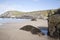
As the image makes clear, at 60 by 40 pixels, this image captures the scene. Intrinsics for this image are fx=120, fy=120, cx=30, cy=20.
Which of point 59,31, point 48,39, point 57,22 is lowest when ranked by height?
point 48,39

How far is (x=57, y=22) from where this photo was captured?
12289 mm

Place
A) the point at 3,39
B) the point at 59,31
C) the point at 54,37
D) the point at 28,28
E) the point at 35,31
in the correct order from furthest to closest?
1. the point at 28,28
2. the point at 35,31
3. the point at 54,37
4. the point at 59,31
5. the point at 3,39

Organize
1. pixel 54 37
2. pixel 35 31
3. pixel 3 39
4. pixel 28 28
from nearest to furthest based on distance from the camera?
pixel 3 39
pixel 54 37
pixel 35 31
pixel 28 28

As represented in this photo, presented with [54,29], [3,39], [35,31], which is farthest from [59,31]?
[3,39]

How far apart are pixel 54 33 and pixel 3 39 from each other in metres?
5.36

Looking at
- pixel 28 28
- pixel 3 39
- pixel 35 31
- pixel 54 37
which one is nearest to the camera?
pixel 3 39

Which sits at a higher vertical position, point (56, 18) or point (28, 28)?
point (56, 18)

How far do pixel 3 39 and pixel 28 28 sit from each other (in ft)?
21.8

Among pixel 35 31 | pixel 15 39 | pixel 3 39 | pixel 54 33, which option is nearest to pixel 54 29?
pixel 54 33

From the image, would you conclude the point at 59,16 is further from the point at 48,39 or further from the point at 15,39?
the point at 15,39

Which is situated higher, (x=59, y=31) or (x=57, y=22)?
(x=57, y=22)

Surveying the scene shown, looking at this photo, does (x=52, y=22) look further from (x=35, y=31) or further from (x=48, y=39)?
(x=35, y=31)

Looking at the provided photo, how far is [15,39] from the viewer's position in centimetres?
1082

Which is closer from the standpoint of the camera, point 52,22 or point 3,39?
point 3,39
